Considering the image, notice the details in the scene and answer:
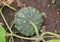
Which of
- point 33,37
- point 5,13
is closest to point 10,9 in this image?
point 5,13

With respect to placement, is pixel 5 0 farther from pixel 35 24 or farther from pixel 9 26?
pixel 35 24

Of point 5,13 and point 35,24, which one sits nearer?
point 35,24

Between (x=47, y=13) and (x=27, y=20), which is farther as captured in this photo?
(x=47, y=13)

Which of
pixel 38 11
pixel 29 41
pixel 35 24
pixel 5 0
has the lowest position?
pixel 29 41

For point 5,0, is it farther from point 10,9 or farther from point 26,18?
point 26,18

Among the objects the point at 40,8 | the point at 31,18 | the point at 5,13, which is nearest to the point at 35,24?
the point at 31,18

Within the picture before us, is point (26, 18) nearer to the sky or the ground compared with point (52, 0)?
nearer to the ground
